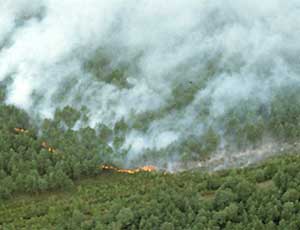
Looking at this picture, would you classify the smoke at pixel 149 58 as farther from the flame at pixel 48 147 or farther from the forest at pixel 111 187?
the flame at pixel 48 147

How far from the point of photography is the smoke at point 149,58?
474ft

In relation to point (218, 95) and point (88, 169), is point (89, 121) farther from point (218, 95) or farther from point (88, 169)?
point (218, 95)

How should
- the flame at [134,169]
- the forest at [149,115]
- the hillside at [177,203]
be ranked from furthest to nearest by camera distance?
1. the flame at [134,169]
2. the forest at [149,115]
3. the hillside at [177,203]

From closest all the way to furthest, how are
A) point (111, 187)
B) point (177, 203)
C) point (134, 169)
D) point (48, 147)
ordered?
1. point (177, 203)
2. point (111, 187)
3. point (134, 169)
4. point (48, 147)

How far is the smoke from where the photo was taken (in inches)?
5684

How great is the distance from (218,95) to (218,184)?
3576 centimetres

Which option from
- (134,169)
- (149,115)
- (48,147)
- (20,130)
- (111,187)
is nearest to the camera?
(111,187)

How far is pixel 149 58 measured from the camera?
164 meters

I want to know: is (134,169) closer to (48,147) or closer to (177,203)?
(48,147)

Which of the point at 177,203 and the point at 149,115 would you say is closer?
the point at 177,203

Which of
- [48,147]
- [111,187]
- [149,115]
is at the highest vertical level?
[149,115]

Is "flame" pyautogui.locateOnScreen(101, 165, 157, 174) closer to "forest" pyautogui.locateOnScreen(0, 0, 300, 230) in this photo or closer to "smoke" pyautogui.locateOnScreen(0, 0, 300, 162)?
"forest" pyautogui.locateOnScreen(0, 0, 300, 230)

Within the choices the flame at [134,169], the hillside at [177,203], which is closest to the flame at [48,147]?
the hillside at [177,203]

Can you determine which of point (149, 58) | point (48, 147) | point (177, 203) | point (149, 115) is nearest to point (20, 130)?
point (48, 147)
